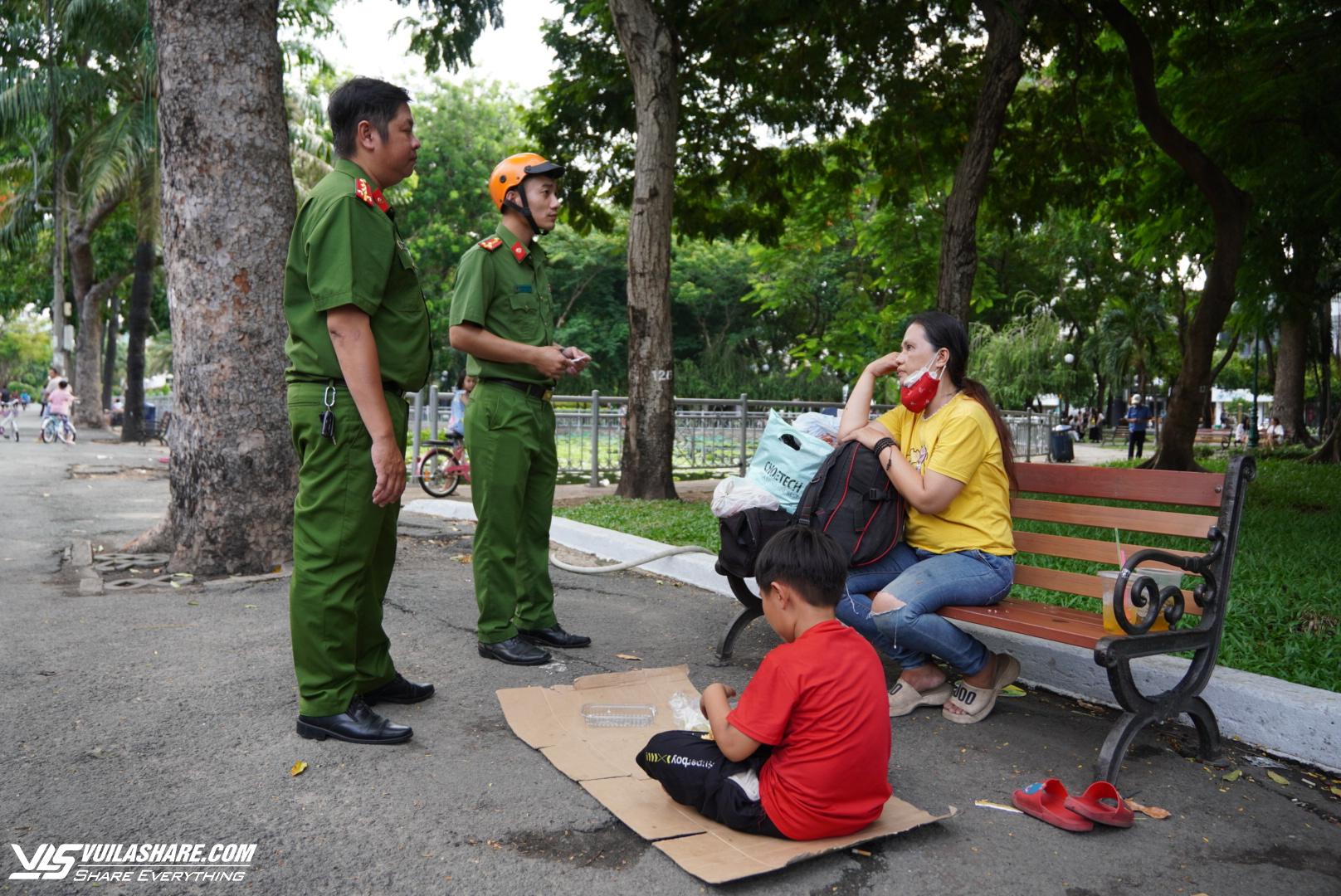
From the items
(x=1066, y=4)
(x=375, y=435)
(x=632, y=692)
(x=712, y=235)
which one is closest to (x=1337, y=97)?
(x=1066, y=4)

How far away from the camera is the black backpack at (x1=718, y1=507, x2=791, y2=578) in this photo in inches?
165

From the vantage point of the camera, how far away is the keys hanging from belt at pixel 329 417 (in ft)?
10.8

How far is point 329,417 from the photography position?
3.29 m

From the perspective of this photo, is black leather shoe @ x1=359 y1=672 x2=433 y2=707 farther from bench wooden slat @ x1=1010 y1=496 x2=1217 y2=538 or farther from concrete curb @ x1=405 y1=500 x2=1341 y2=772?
bench wooden slat @ x1=1010 y1=496 x2=1217 y2=538

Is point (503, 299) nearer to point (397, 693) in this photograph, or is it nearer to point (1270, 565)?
point (397, 693)

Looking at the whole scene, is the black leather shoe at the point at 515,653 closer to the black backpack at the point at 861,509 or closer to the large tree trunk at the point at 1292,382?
the black backpack at the point at 861,509

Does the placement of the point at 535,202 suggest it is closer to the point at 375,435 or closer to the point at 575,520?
the point at 375,435

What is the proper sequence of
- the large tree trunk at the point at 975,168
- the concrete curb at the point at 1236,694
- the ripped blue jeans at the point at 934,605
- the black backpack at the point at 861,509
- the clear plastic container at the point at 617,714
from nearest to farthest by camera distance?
1. the concrete curb at the point at 1236,694
2. the clear plastic container at the point at 617,714
3. the ripped blue jeans at the point at 934,605
4. the black backpack at the point at 861,509
5. the large tree trunk at the point at 975,168

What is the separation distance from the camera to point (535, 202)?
14.8 ft

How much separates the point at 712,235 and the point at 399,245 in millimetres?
12073

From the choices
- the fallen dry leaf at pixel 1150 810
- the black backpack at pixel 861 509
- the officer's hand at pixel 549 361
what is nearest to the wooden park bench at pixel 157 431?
the officer's hand at pixel 549 361

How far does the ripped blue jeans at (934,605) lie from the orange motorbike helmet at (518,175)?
2.17 meters

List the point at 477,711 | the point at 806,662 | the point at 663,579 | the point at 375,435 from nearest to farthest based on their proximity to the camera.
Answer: the point at 806,662, the point at 375,435, the point at 477,711, the point at 663,579

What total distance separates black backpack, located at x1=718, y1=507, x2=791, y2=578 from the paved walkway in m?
0.55
